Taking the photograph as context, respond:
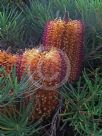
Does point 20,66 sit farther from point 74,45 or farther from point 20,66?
point 74,45

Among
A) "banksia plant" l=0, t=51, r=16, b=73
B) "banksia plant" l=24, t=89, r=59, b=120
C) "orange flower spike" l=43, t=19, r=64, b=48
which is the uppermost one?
"orange flower spike" l=43, t=19, r=64, b=48

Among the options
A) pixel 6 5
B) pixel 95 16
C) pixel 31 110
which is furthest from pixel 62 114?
pixel 6 5

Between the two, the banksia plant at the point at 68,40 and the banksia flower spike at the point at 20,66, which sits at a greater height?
the banksia plant at the point at 68,40

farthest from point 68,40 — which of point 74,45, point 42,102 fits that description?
point 42,102

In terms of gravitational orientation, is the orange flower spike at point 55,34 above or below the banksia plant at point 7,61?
above

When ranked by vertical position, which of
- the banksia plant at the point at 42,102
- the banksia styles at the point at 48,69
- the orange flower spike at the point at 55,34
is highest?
the orange flower spike at the point at 55,34

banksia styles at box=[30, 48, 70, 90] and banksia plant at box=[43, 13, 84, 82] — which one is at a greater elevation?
banksia plant at box=[43, 13, 84, 82]
